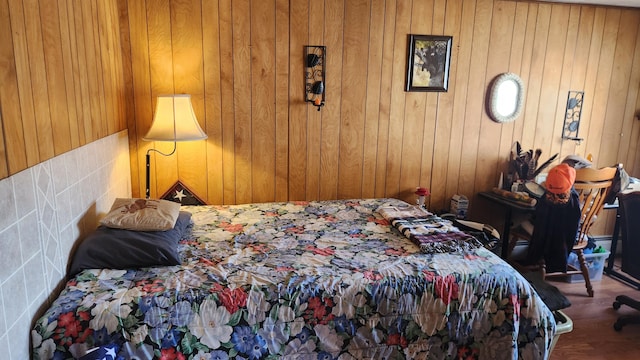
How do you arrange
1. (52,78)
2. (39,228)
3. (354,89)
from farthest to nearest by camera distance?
(354,89) < (52,78) < (39,228)

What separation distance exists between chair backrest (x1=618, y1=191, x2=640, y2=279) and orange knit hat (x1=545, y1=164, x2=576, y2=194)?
0.30 meters

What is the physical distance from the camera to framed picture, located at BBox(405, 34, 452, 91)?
3.33 meters

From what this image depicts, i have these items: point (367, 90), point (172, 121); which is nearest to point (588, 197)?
point (367, 90)

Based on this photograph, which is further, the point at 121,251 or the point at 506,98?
the point at 506,98

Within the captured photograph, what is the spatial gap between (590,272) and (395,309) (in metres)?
2.41

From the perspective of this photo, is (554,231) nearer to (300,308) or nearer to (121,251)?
(300,308)

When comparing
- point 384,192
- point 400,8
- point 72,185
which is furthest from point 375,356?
point 400,8

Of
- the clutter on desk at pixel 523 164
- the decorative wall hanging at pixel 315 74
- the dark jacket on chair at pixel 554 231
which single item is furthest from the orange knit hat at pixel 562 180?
the decorative wall hanging at pixel 315 74

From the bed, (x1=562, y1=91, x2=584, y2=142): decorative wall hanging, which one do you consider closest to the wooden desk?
(x1=562, y1=91, x2=584, y2=142): decorative wall hanging

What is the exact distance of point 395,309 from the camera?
1937 millimetres

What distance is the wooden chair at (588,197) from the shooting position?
3.14 metres

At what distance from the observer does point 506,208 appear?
3.39 meters

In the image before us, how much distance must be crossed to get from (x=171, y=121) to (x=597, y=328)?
297cm

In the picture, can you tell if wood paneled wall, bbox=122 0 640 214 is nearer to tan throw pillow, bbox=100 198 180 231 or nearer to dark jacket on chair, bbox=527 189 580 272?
dark jacket on chair, bbox=527 189 580 272
